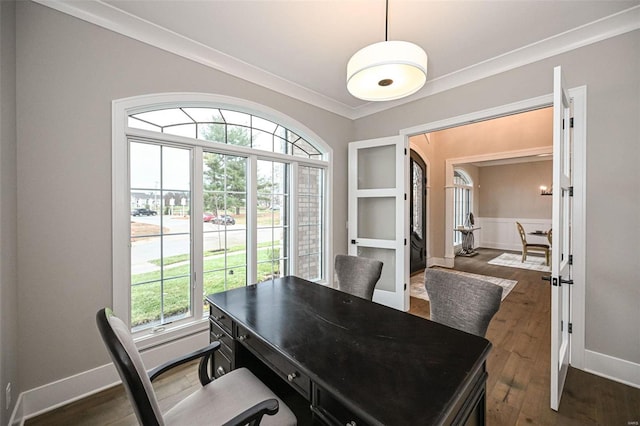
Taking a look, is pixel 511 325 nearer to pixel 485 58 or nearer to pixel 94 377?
pixel 485 58

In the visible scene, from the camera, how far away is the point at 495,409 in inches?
69.9

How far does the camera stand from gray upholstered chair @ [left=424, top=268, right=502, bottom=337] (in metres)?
1.46

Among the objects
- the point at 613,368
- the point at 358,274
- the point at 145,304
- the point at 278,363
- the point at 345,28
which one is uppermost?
the point at 345,28

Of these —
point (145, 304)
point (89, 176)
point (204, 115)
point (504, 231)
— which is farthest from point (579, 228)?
point (504, 231)

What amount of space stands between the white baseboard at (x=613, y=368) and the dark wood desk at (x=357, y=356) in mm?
1910

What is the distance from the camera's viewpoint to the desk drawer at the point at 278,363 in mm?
1014

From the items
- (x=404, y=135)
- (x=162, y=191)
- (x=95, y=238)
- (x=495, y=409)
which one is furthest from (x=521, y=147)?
(x=95, y=238)

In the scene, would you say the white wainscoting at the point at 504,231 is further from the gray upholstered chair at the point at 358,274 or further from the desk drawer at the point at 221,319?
the desk drawer at the point at 221,319

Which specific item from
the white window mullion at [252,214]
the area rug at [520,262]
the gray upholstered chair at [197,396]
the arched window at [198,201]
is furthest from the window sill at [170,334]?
the area rug at [520,262]

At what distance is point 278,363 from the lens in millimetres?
1151

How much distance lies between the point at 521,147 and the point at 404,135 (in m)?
3.83

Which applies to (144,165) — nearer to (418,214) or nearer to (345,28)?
(345,28)

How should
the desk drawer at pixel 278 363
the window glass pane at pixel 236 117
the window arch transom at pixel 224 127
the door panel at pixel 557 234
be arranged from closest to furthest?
the desk drawer at pixel 278 363 < the door panel at pixel 557 234 < the window arch transom at pixel 224 127 < the window glass pane at pixel 236 117

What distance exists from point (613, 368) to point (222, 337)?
3.09 meters
